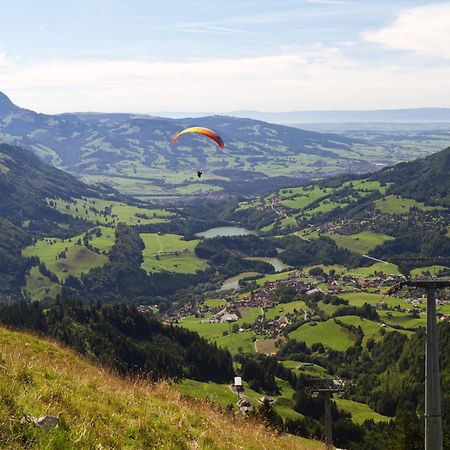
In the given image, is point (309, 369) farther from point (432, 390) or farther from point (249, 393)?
point (432, 390)

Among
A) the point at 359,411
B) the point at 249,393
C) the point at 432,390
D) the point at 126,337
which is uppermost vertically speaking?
the point at 432,390

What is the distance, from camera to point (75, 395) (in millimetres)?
15312

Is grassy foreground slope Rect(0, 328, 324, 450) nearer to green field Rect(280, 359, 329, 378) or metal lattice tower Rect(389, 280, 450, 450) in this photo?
metal lattice tower Rect(389, 280, 450, 450)

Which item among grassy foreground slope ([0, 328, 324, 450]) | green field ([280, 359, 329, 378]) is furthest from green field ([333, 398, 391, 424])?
grassy foreground slope ([0, 328, 324, 450])

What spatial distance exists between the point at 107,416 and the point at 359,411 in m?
135

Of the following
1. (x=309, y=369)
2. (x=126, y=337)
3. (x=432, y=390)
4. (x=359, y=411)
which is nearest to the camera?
(x=432, y=390)

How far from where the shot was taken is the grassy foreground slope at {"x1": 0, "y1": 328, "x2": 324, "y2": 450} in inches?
471

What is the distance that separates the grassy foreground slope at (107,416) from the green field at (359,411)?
117 meters

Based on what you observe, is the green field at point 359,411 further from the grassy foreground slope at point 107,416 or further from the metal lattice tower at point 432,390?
the grassy foreground slope at point 107,416

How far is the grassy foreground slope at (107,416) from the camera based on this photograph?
39.2 ft

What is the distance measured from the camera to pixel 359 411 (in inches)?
5389

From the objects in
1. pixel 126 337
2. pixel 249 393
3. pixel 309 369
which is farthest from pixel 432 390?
pixel 309 369

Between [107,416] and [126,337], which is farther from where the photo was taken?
[126,337]

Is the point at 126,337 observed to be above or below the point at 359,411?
above
